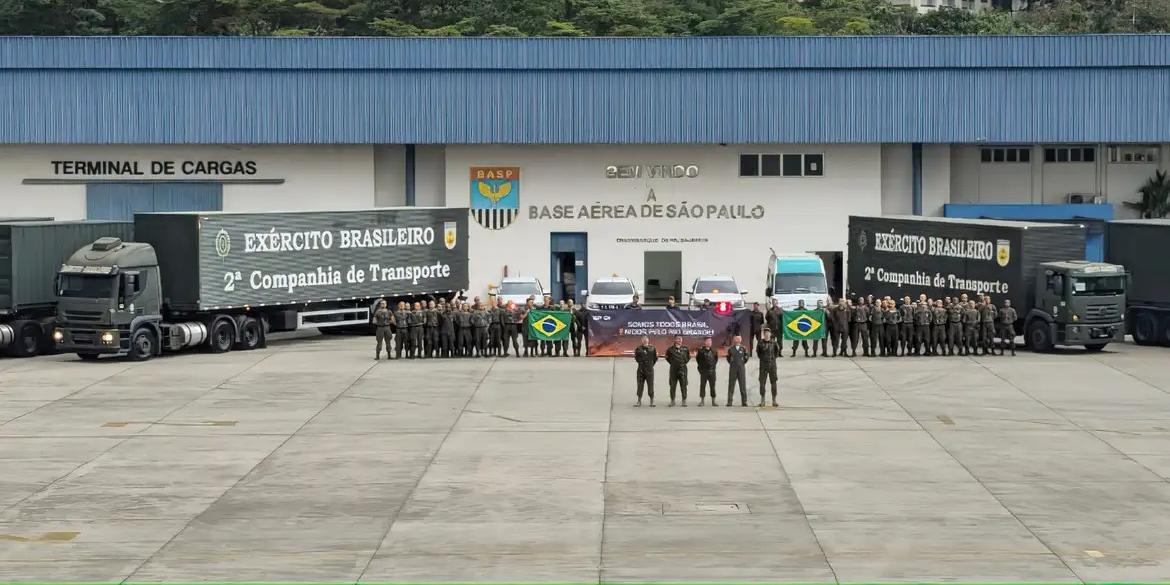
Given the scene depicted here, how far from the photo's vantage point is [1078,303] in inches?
1592

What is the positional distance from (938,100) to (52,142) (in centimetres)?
2989

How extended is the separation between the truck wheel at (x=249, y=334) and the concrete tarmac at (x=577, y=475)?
431 cm

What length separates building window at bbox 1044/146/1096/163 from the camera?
194 feet

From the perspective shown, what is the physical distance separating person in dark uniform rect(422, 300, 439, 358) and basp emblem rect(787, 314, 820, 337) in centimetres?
855

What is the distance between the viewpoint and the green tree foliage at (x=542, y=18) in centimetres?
8194

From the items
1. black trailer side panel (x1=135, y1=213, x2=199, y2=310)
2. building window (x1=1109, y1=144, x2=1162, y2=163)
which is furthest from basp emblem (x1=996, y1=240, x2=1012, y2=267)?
black trailer side panel (x1=135, y1=213, x2=199, y2=310)

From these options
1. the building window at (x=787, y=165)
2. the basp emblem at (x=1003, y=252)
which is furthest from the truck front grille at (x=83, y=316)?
the building window at (x=787, y=165)

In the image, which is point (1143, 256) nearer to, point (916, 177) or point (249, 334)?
point (916, 177)

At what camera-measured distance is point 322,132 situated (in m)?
57.2

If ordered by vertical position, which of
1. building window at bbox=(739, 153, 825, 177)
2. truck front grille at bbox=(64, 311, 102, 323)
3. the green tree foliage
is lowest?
truck front grille at bbox=(64, 311, 102, 323)

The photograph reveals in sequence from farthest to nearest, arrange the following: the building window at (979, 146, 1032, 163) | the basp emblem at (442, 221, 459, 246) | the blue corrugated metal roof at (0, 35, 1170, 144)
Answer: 1. the building window at (979, 146, 1032, 163)
2. the blue corrugated metal roof at (0, 35, 1170, 144)
3. the basp emblem at (442, 221, 459, 246)

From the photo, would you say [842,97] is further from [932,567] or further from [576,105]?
[932,567]

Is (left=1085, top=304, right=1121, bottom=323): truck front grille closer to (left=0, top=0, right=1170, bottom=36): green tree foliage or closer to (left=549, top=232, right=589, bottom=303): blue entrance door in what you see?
→ (left=549, top=232, right=589, bottom=303): blue entrance door

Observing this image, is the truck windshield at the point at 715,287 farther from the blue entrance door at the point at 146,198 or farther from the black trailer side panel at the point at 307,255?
the blue entrance door at the point at 146,198
